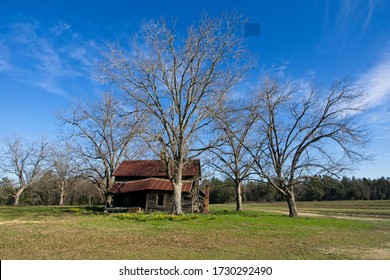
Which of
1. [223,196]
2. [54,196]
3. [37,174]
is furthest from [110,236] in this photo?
[223,196]

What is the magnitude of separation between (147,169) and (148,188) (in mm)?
5719

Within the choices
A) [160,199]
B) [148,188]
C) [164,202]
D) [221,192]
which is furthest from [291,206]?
[221,192]

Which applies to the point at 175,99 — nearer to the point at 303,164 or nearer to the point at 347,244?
the point at 303,164

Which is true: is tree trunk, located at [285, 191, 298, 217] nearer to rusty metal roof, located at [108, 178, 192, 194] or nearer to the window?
rusty metal roof, located at [108, 178, 192, 194]

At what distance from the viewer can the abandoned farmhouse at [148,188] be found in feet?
107

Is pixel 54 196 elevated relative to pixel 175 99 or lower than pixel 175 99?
lower

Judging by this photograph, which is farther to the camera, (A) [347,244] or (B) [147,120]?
(B) [147,120]

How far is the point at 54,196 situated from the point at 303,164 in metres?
77.0

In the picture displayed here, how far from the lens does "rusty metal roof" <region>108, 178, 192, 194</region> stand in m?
32.1

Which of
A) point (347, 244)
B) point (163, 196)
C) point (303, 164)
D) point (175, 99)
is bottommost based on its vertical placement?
point (347, 244)

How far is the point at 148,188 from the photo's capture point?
31.5 meters

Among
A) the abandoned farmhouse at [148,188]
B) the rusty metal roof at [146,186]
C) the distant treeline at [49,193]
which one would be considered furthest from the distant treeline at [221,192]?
the rusty metal roof at [146,186]

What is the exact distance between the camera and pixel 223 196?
9788 centimetres

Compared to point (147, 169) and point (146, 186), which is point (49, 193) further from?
point (146, 186)
